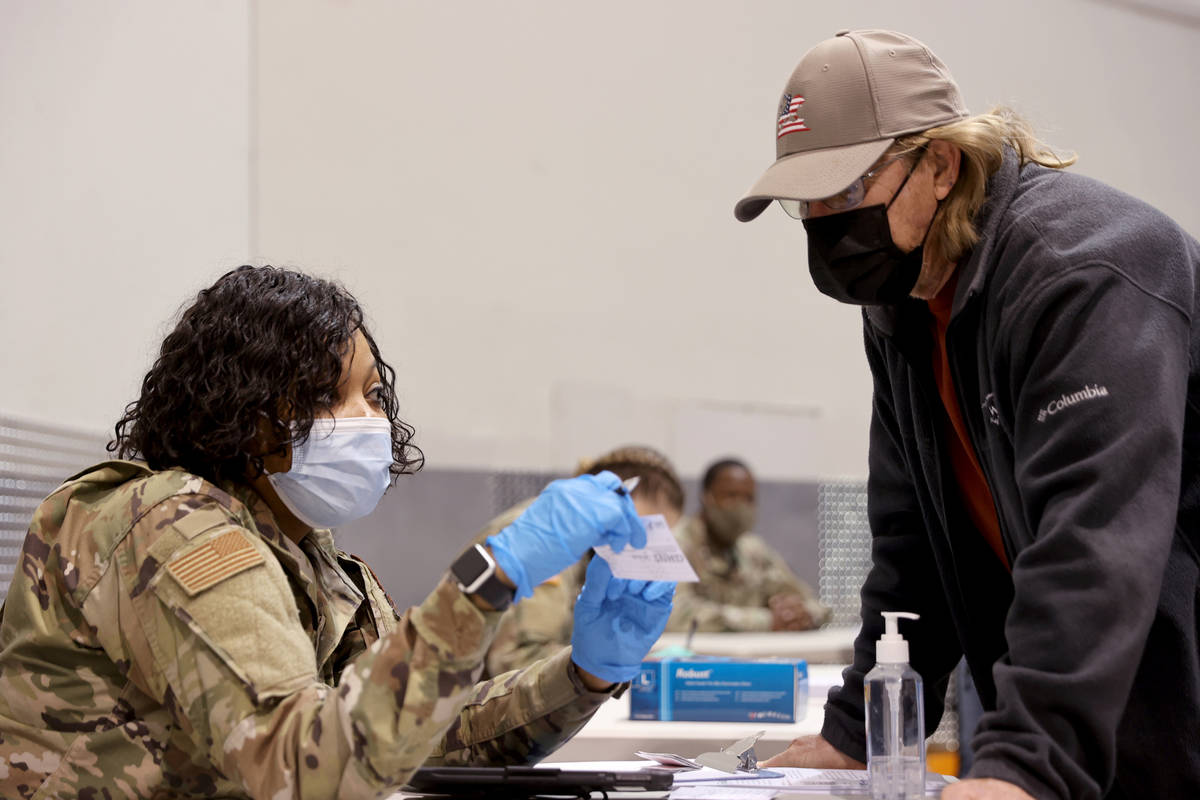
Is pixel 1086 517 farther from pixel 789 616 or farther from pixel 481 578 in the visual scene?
pixel 789 616

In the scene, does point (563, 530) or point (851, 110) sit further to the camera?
point (851, 110)

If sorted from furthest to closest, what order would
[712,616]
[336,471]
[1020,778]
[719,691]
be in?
[712,616] → [719,691] → [336,471] → [1020,778]

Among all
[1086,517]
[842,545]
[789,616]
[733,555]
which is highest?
[1086,517]

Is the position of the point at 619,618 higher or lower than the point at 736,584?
higher

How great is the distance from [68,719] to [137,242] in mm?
3055

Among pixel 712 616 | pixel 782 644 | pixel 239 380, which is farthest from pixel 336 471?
pixel 712 616

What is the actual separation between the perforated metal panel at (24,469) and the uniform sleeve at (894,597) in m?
2.03

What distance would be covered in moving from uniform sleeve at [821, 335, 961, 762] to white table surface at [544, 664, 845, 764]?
23.9 inches

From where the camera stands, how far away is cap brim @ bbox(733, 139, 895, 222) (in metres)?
1.55

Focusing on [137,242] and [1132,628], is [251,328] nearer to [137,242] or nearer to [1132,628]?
[1132,628]

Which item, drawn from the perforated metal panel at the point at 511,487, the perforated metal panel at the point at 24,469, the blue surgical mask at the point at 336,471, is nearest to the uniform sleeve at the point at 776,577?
the perforated metal panel at the point at 511,487

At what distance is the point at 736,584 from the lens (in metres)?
6.55

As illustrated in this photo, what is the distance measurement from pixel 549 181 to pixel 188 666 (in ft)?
18.0

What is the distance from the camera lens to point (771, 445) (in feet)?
23.8
